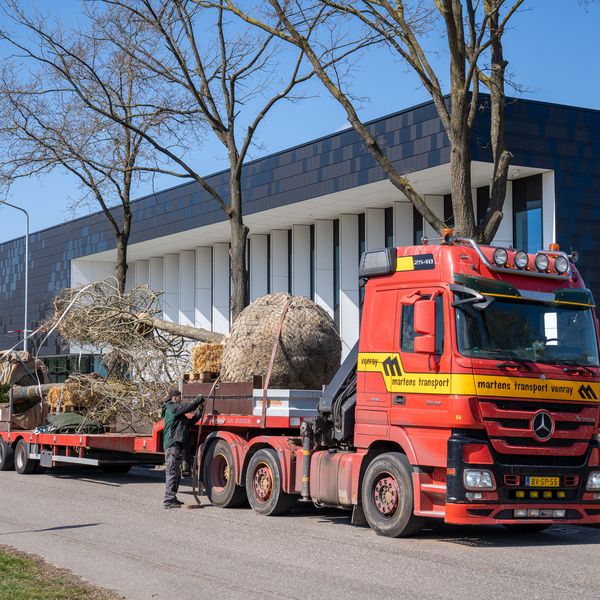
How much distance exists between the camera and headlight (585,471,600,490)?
33.0 ft

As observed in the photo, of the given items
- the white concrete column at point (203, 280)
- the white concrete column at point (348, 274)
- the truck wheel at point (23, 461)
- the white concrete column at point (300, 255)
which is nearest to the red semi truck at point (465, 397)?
the truck wheel at point (23, 461)

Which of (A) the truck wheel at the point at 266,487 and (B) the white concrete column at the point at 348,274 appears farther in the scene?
(B) the white concrete column at the point at 348,274

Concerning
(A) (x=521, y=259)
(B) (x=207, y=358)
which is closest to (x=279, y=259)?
(B) (x=207, y=358)

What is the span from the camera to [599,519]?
1011 cm

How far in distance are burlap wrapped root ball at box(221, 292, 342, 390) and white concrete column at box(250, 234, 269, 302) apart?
30.1m

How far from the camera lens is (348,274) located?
124ft

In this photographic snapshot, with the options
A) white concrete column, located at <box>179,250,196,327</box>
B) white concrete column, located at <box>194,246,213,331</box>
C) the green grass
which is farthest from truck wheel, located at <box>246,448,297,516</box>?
white concrete column, located at <box>179,250,196,327</box>

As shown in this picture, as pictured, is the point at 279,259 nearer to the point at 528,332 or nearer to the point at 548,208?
the point at 548,208

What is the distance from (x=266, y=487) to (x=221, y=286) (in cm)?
3611

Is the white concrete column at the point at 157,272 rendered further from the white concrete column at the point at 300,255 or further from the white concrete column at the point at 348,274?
the white concrete column at the point at 348,274

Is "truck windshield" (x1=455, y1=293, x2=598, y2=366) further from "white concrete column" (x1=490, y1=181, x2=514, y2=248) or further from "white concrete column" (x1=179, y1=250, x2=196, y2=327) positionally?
"white concrete column" (x1=179, y1=250, x2=196, y2=327)

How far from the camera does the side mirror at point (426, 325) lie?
9648mm

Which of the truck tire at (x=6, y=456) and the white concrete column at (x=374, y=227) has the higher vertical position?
the white concrete column at (x=374, y=227)

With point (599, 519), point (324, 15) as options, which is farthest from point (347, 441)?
point (324, 15)
